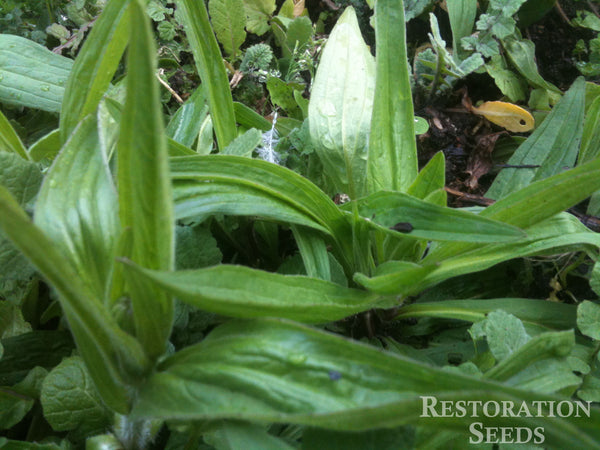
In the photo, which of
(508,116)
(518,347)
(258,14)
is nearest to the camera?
(518,347)

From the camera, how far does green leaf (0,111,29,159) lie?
99 cm

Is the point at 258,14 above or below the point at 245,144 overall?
above

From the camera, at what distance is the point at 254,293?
63 centimetres

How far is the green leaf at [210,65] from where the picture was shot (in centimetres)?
101

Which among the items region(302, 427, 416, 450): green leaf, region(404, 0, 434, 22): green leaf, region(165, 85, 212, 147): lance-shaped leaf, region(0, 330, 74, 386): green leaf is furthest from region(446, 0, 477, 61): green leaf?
region(0, 330, 74, 386): green leaf

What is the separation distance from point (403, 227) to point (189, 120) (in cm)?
58

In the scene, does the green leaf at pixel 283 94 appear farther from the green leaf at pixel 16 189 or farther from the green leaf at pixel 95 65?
the green leaf at pixel 16 189

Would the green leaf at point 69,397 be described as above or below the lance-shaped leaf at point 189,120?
below

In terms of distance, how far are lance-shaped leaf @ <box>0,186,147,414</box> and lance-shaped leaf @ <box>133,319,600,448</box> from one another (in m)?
0.04

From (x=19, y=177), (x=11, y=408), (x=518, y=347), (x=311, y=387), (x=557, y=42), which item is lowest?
(x=11, y=408)

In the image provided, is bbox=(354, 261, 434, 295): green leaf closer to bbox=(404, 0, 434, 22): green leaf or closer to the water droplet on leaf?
the water droplet on leaf

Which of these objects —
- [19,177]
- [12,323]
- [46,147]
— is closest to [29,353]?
[12,323]

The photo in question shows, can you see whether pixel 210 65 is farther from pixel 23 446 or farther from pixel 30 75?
pixel 23 446

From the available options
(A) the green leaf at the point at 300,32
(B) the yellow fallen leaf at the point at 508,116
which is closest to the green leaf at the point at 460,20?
(B) the yellow fallen leaf at the point at 508,116
